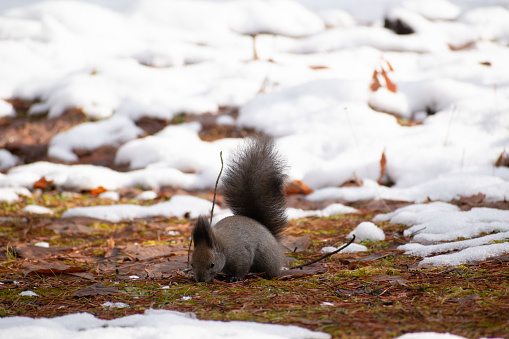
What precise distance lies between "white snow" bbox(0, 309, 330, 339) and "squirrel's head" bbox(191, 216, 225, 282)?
0.77 metres

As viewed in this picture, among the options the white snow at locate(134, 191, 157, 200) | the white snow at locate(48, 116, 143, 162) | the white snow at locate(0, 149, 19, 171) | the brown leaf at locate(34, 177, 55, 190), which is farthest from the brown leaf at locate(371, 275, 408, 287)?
the white snow at locate(0, 149, 19, 171)

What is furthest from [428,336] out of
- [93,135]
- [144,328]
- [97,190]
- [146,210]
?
[93,135]

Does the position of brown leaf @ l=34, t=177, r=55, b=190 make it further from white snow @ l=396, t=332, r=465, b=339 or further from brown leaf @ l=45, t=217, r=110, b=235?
white snow @ l=396, t=332, r=465, b=339

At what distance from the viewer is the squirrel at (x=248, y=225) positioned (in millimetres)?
2494

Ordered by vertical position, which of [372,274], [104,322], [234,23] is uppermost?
[234,23]

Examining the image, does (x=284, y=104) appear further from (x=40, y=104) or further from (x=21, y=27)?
(x=21, y=27)

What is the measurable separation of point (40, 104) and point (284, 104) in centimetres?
480

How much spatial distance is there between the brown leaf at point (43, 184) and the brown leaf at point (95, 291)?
4.24m

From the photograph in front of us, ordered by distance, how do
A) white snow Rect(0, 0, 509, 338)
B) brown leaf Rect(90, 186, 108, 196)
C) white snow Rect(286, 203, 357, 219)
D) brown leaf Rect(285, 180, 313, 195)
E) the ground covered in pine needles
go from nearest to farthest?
the ground covered in pine needles, white snow Rect(286, 203, 357, 219), white snow Rect(0, 0, 509, 338), brown leaf Rect(285, 180, 313, 195), brown leaf Rect(90, 186, 108, 196)

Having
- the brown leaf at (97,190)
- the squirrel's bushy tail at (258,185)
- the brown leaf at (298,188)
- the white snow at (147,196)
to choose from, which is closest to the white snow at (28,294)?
the squirrel's bushy tail at (258,185)

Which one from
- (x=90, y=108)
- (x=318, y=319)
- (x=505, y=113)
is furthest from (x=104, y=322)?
(x=90, y=108)

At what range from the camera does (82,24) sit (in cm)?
1161

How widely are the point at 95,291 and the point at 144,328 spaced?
74 centimetres

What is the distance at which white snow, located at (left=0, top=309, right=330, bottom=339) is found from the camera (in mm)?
1433
